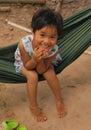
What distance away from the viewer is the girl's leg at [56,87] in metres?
2.63

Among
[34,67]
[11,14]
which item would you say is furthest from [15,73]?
[11,14]

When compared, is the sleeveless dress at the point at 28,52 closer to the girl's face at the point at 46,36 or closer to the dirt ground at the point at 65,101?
the girl's face at the point at 46,36

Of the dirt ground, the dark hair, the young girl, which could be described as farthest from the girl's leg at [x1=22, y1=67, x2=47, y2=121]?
the dark hair

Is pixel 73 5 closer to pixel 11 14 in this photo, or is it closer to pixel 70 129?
pixel 11 14

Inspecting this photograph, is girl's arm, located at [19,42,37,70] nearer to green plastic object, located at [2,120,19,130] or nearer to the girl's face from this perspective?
the girl's face

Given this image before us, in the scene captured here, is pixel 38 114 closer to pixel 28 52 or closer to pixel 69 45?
pixel 28 52

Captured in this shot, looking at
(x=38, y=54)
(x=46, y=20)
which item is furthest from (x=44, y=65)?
(x=46, y=20)

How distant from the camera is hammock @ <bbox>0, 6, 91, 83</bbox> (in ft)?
8.57

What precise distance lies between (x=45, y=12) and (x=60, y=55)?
417 millimetres

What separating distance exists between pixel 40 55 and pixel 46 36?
0.15 metres

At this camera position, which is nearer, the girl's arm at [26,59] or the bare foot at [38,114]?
the girl's arm at [26,59]

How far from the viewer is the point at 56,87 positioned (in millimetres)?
2668

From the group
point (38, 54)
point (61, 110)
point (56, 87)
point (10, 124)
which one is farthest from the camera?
point (61, 110)

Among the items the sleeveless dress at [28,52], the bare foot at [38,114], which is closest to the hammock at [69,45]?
the sleeveless dress at [28,52]
